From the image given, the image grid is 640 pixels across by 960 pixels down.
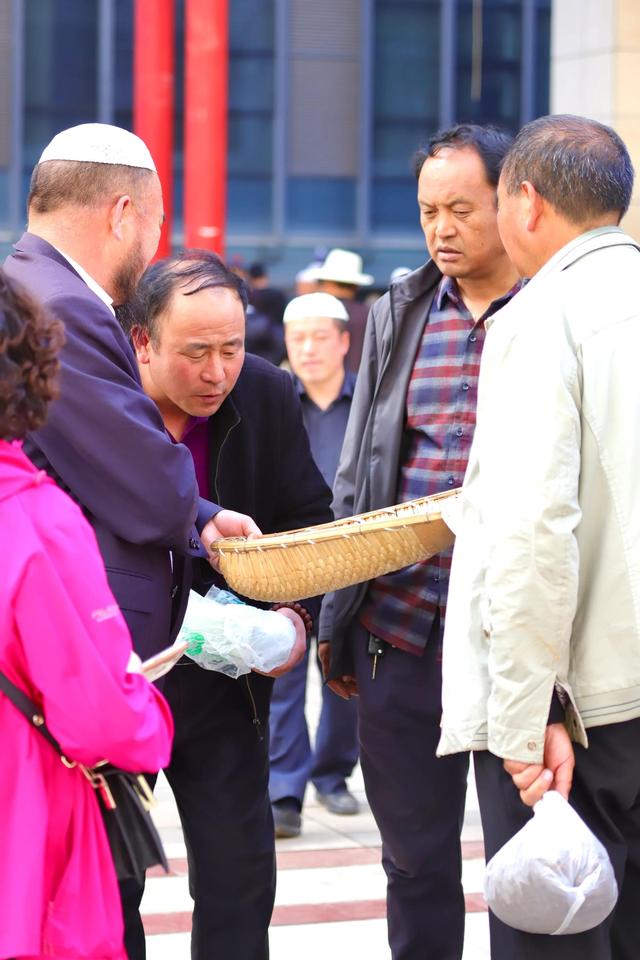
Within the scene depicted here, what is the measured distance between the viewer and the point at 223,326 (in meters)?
3.61

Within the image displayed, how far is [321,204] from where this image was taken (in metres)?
21.1

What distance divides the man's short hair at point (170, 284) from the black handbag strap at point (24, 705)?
143 centimetres

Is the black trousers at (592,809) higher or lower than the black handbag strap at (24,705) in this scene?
lower

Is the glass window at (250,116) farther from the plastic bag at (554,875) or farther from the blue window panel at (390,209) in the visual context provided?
the plastic bag at (554,875)

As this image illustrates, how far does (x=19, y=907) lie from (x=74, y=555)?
0.52 m

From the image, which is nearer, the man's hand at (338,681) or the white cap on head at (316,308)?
the man's hand at (338,681)

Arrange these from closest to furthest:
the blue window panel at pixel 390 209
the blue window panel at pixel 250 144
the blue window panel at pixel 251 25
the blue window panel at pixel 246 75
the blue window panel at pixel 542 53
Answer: the blue window panel at pixel 251 25 → the blue window panel at pixel 246 75 → the blue window panel at pixel 250 144 → the blue window panel at pixel 390 209 → the blue window panel at pixel 542 53

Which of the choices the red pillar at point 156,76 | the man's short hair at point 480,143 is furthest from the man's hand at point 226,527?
the red pillar at point 156,76

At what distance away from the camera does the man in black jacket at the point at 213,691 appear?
143 inches

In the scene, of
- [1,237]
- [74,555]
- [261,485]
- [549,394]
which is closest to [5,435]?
[74,555]

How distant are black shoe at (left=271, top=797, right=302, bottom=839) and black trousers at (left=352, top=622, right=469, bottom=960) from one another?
74.8 inches

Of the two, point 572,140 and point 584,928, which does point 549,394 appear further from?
point 584,928

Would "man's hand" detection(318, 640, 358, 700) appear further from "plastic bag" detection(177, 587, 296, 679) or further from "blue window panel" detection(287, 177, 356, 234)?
"blue window panel" detection(287, 177, 356, 234)

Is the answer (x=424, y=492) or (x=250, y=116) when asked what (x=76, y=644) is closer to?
(x=424, y=492)
